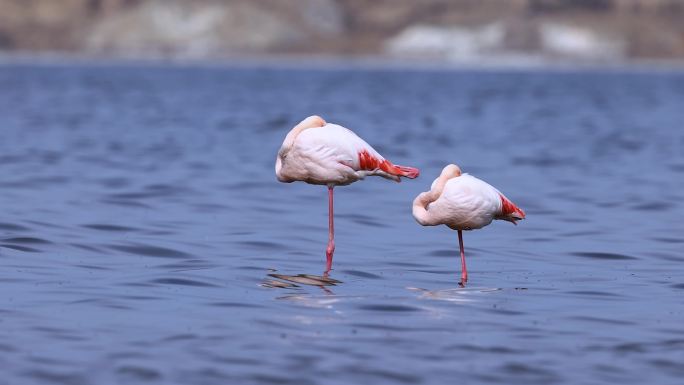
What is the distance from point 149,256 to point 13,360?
3.73 metres

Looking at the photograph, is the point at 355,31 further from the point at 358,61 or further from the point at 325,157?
the point at 325,157

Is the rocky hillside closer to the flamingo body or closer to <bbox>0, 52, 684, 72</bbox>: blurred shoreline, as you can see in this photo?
<bbox>0, 52, 684, 72</bbox>: blurred shoreline

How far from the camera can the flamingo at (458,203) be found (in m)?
9.41

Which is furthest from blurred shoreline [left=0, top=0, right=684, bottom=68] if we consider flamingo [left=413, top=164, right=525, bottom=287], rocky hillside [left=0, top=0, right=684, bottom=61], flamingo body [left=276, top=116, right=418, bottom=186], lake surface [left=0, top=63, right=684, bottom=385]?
flamingo [left=413, top=164, right=525, bottom=287]

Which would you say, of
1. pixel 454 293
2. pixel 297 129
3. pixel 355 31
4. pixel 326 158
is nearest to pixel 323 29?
pixel 355 31

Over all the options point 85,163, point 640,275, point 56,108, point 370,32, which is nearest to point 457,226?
point 640,275

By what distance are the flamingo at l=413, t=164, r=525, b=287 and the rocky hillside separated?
13186 centimetres

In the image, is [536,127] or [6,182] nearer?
[6,182]

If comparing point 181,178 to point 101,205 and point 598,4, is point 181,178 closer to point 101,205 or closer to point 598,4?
point 101,205

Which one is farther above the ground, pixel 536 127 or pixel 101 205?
pixel 536 127

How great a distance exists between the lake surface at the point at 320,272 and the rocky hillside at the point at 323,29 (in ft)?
393

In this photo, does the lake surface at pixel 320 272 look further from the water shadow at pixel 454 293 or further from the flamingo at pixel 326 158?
the flamingo at pixel 326 158

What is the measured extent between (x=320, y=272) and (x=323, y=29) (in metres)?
134

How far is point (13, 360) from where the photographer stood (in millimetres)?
6875
